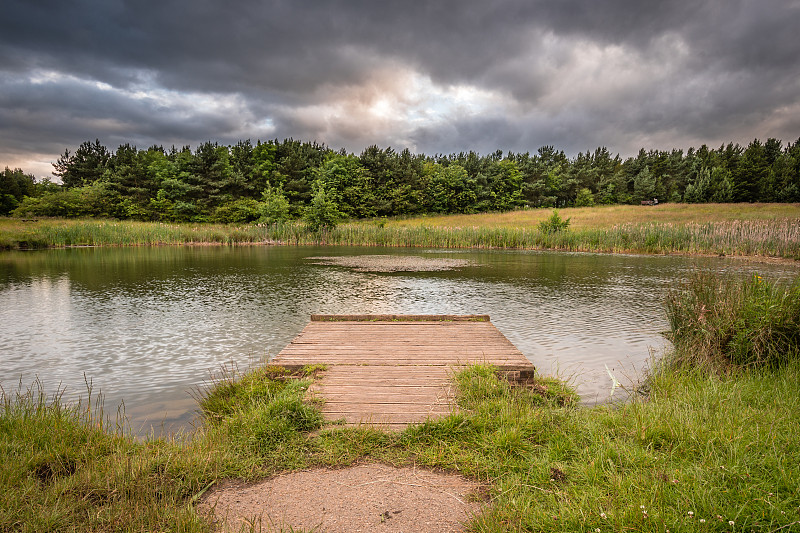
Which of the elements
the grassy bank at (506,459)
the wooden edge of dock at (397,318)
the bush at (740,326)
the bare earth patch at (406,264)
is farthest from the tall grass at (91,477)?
the bare earth patch at (406,264)

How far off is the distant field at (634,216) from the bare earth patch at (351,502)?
1479 inches

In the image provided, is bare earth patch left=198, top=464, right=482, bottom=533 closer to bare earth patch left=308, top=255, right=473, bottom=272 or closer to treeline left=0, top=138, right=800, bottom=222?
bare earth patch left=308, top=255, right=473, bottom=272

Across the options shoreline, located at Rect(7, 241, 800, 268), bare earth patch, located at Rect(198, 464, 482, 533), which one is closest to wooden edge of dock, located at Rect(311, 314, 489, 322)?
bare earth patch, located at Rect(198, 464, 482, 533)

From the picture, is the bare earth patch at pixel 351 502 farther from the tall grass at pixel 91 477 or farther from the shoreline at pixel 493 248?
the shoreline at pixel 493 248

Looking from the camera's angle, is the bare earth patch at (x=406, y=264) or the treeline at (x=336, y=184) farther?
the treeline at (x=336, y=184)

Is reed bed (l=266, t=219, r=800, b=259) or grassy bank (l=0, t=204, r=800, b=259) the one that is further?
grassy bank (l=0, t=204, r=800, b=259)

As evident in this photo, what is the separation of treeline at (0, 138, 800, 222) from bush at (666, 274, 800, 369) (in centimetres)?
3495

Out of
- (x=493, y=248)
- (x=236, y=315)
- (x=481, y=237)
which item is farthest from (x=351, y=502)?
(x=481, y=237)

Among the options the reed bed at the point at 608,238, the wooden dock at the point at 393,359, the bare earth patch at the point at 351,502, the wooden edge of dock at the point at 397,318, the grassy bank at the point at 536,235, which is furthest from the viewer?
the grassy bank at the point at 536,235

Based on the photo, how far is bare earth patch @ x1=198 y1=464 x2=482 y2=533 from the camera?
8.46ft

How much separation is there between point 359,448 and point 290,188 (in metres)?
60.2

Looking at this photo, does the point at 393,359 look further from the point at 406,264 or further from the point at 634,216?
the point at 634,216

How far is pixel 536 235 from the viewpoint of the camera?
32375 mm

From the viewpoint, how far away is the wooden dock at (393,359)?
4164 millimetres
